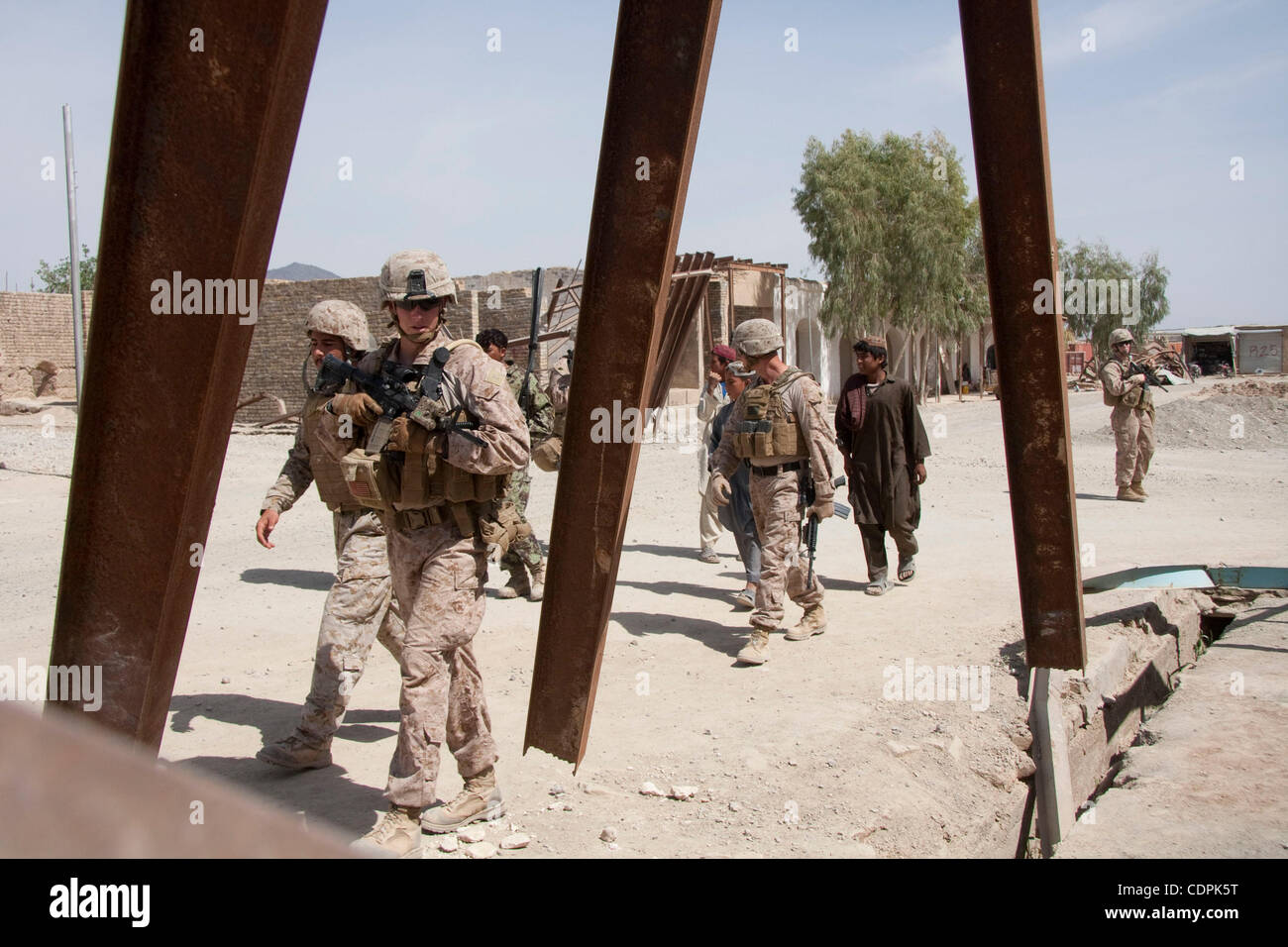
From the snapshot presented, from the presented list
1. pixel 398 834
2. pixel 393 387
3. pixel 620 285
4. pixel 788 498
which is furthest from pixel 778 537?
pixel 620 285

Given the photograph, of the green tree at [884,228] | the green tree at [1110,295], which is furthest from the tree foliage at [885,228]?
the green tree at [1110,295]

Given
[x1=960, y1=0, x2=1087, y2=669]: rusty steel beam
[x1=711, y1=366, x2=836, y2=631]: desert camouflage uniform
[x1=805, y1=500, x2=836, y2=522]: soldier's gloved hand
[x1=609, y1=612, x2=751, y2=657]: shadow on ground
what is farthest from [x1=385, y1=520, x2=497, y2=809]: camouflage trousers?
[x1=805, y1=500, x2=836, y2=522]: soldier's gloved hand

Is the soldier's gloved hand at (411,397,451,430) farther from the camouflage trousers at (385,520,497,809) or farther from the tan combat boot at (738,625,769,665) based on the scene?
the tan combat boot at (738,625,769,665)

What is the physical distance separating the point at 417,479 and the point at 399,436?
6.6 inches

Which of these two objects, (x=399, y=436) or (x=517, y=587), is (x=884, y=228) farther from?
(x=399, y=436)

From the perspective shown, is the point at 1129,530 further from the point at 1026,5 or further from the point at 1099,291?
the point at 1099,291

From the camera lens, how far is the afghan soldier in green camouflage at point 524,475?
25.1ft

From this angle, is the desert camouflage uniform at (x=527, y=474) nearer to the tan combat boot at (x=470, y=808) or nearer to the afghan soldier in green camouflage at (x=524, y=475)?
the afghan soldier in green camouflage at (x=524, y=475)

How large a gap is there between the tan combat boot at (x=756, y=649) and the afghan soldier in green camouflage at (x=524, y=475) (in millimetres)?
1931

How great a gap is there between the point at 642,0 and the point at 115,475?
166 cm

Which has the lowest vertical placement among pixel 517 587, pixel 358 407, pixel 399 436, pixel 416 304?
pixel 517 587

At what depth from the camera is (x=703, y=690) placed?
18.5 feet

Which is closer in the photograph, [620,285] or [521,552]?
[620,285]
